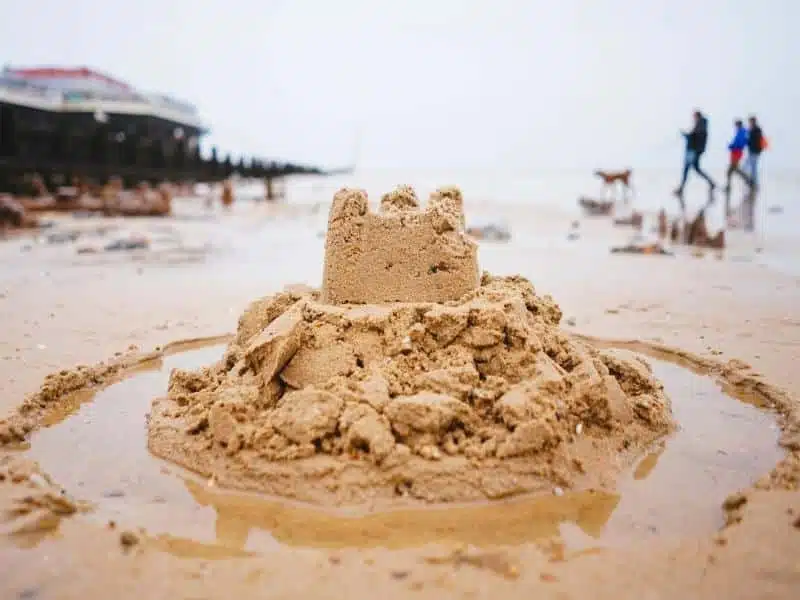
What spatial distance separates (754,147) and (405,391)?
10859 millimetres

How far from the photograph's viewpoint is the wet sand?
5.11 ft

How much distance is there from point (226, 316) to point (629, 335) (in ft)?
8.40

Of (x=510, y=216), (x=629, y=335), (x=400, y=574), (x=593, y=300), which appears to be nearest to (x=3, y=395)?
(x=400, y=574)

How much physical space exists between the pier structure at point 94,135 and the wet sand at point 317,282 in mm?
7159

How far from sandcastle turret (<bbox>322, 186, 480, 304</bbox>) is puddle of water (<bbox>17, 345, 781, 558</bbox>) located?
0.98 m

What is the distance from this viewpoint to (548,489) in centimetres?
208

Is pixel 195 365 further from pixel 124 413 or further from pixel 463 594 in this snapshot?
pixel 463 594

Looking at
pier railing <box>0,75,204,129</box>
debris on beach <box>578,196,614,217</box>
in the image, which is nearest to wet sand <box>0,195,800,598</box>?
debris on beach <box>578,196,614,217</box>

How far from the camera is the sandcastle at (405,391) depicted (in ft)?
6.91

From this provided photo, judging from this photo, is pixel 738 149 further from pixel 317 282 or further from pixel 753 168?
pixel 317 282

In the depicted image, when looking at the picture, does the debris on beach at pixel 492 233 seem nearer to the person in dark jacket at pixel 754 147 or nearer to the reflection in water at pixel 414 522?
the person in dark jacket at pixel 754 147

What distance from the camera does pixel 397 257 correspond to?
2.87 metres

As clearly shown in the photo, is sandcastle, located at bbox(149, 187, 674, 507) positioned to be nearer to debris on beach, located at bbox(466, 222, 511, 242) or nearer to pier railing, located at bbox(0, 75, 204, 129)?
debris on beach, located at bbox(466, 222, 511, 242)

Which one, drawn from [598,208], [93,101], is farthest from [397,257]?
[93,101]
